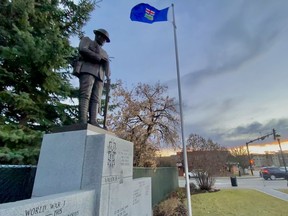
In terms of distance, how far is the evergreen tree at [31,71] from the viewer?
198 inches

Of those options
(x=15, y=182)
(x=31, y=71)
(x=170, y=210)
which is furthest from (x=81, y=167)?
(x=170, y=210)

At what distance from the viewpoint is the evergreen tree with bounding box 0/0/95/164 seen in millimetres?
5039

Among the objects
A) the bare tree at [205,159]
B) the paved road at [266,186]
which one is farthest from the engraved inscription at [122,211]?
the bare tree at [205,159]

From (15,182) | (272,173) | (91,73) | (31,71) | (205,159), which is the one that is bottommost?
(15,182)

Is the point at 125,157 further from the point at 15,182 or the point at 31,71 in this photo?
the point at 31,71

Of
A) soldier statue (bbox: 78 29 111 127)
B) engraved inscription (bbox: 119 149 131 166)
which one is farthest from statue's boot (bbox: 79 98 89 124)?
engraved inscription (bbox: 119 149 131 166)

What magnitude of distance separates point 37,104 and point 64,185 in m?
4.01

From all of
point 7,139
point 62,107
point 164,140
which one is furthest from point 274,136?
point 7,139

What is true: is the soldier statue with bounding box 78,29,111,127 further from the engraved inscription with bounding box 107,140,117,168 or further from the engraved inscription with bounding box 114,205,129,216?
the engraved inscription with bounding box 114,205,129,216

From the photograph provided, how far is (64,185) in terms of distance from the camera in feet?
9.99

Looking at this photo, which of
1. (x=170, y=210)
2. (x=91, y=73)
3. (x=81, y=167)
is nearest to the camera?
(x=81, y=167)

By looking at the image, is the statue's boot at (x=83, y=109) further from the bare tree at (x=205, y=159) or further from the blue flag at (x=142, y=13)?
the bare tree at (x=205, y=159)

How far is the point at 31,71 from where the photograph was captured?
5.88 metres

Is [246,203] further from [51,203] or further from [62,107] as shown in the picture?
[51,203]
